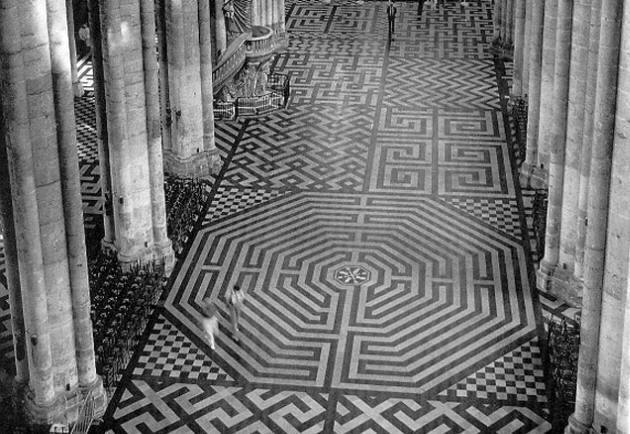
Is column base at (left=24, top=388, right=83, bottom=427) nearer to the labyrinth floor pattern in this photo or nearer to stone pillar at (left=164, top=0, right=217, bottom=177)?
the labyrinth floor pattern

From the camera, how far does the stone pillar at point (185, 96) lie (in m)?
23.1

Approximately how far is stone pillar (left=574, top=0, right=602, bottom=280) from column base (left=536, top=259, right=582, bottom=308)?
212mm

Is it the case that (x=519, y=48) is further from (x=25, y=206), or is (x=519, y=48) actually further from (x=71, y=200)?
(x=25, y=206)

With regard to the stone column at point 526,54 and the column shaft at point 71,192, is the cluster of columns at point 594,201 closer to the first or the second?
Answer: the stone column at point 526,54

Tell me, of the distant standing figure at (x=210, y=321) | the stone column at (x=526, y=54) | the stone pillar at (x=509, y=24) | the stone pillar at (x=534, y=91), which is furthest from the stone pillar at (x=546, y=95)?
the stone pillar at (x=509, y=24)

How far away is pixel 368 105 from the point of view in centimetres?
2866

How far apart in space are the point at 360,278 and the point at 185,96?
219 inches

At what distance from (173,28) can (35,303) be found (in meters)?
8.72

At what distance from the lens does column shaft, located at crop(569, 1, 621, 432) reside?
47.8ft

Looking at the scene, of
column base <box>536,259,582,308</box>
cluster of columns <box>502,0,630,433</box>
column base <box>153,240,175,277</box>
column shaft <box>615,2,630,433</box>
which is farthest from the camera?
column base <box>153,240,175,277</box>

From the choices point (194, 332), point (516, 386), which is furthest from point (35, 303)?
point (516, 386)

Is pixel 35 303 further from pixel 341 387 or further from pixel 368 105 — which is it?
pixel 368 105

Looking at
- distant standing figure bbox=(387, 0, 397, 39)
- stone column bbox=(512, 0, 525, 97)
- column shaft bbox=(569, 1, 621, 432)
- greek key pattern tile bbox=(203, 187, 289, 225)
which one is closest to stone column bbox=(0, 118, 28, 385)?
greek key pattern tile bbox=(203, 187, 289, 225)

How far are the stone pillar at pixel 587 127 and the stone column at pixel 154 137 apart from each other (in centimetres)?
692
